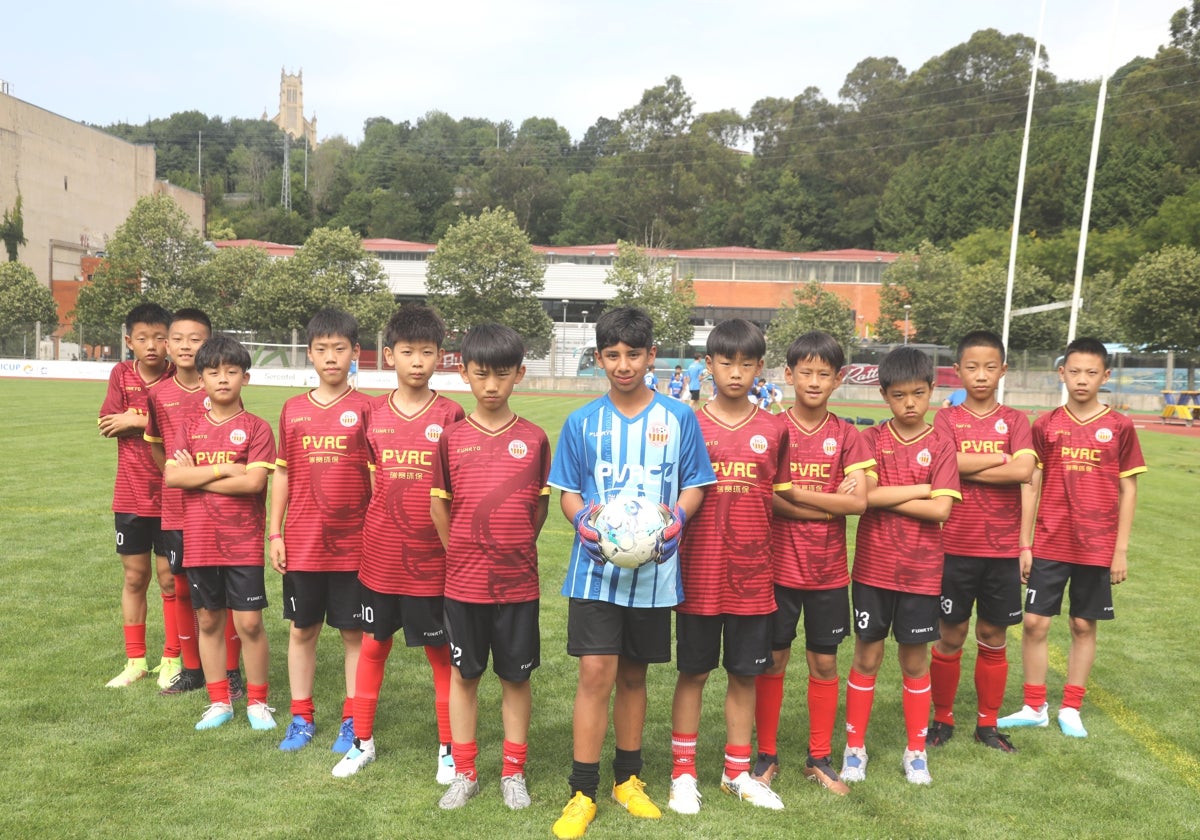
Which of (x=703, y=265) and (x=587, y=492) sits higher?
(x=703, y=265)

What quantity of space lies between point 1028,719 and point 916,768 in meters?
1.10

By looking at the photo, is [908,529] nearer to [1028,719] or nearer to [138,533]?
[1028,719]

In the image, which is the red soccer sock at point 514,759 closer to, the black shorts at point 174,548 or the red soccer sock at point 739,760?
the red soccer sock at point 739,760

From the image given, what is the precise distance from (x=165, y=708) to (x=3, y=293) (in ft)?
162

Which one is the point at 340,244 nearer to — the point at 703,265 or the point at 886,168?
the point at 703,265

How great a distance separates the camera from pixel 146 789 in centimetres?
357

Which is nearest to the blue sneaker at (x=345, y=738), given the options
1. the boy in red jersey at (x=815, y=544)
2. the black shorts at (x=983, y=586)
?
the boy in red jersey at (x=815, y=544)

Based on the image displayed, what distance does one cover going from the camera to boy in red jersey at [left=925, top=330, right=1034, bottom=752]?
436cm

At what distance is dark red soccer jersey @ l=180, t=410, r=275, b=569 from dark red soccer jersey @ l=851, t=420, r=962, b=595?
9.31ft

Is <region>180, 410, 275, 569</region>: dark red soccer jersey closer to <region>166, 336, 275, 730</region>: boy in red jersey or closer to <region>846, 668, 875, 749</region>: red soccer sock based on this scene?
<region>166, 336, 275, 730</region>: boy in red jersey

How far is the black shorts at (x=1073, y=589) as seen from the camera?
4598mm

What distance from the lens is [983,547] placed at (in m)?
4.35

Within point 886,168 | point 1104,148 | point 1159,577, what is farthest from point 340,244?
point 886,168

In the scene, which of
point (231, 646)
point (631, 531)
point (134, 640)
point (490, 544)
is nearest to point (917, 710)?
point (631, 531)
